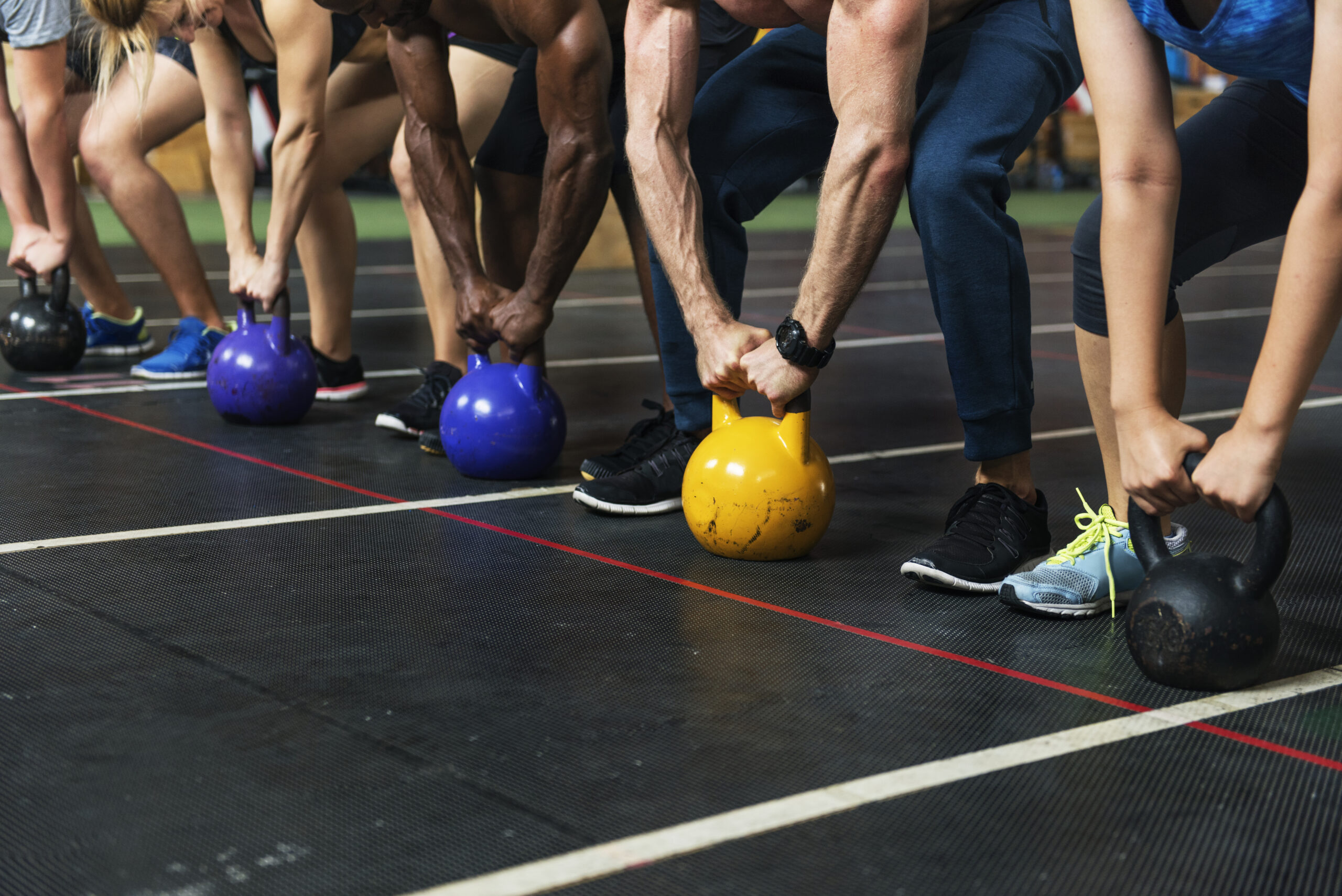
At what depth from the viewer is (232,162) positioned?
394cm

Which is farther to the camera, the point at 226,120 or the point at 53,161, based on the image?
the point at 53,161

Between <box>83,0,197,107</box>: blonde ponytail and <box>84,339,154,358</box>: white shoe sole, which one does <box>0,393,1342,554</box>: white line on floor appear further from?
<box>84,339,154,358</box>: white shoe sole

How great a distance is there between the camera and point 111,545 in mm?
2500

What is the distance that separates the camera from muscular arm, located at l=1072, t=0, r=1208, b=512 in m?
1.75

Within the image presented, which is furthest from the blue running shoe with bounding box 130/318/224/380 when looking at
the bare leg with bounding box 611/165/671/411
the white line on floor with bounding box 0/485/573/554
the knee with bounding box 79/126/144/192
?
the white line on floor with bounding box 0/485/573/554

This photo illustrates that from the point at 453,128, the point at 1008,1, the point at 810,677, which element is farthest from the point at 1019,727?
the point at 453,128

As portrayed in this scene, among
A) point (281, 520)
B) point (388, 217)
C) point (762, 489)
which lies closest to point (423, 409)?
point (281, 520)

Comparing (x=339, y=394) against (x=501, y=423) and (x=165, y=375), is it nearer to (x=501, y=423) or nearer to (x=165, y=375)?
(x=165, y=375)

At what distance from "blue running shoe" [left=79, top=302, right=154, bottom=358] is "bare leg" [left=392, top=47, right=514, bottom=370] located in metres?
1.58

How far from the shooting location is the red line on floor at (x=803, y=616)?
5.43 feet

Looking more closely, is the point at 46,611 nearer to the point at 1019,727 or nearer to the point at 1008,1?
the point at 1019,727

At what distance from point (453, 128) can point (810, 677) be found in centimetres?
183

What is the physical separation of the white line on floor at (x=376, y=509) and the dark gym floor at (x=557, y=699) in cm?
1

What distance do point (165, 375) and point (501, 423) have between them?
1844 millimetres
